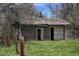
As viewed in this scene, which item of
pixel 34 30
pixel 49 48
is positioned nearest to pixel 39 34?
pixel 34 30

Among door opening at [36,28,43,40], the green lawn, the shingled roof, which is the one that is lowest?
the green lawn

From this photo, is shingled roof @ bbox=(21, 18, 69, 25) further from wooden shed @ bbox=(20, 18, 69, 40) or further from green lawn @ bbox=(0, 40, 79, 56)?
green lawn @ bbox=(0, 40, 79, 56)

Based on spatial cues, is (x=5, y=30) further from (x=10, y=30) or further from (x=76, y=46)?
(x=76, y=46)

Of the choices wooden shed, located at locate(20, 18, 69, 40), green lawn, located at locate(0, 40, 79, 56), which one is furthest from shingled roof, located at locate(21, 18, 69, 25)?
green lawn, located at locate(0, 40, 79, 56)

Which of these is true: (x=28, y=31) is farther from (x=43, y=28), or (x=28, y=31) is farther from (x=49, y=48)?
(x=49, y=48)

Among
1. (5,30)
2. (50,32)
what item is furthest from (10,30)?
(50,32)

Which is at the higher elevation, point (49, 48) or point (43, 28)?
point (43, 28)

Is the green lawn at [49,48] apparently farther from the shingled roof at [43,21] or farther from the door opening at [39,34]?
the shingled roof at [43,21]

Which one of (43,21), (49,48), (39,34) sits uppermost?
(43,21)

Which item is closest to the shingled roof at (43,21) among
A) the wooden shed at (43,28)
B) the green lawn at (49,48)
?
the wooden shed at (43,28)

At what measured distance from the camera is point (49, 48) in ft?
17.5

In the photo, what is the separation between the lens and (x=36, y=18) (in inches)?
211

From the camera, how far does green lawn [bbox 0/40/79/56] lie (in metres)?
5.33

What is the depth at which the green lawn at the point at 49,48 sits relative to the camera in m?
5.33
